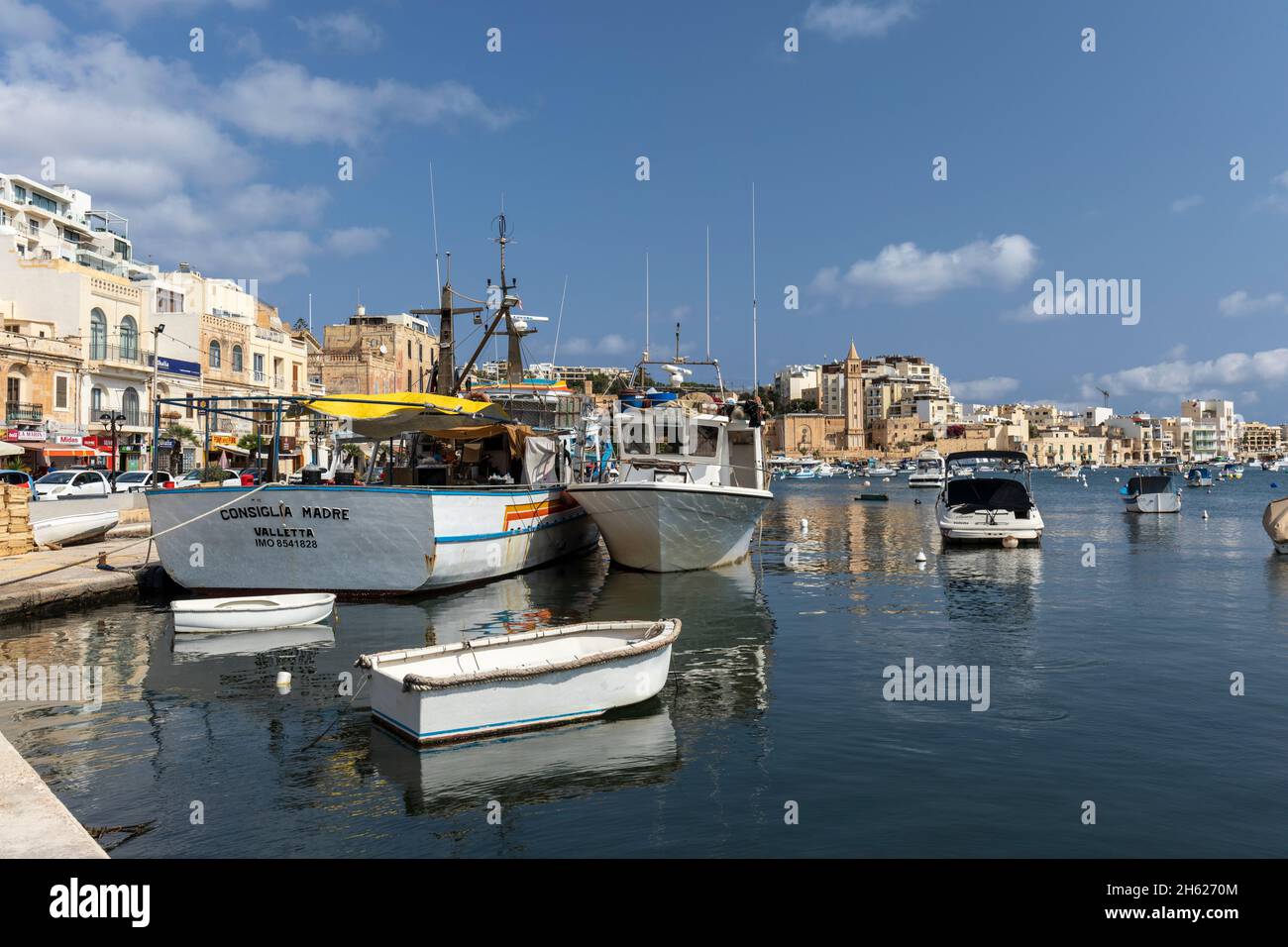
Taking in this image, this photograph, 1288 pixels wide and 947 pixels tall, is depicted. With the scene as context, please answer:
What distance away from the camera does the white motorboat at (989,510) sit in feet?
98.3

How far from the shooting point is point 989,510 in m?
30.9

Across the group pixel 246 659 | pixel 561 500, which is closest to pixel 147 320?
pixel 561 500

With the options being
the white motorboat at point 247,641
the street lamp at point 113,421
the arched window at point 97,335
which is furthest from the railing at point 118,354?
the white motorboat at point 247,641

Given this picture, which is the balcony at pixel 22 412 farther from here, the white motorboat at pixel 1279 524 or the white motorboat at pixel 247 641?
the white motorboat at pixel 1279 524

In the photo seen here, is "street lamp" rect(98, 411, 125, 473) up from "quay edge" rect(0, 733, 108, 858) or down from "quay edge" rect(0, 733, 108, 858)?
up

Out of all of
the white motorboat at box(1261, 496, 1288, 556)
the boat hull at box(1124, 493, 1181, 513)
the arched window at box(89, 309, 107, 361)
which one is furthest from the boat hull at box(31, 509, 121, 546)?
the boat hull at box(1124, 493, 1181, 513)

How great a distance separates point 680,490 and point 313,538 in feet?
25.6

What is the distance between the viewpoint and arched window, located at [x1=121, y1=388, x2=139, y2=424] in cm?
4538

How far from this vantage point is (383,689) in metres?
9.32

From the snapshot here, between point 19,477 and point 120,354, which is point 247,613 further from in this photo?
point 120,354

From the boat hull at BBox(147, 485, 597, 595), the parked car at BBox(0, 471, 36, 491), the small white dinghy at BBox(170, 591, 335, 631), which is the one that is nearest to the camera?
the small white dinghy at BBox(170, 591, 335, 631)

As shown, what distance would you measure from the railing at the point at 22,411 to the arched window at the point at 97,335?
4962mm

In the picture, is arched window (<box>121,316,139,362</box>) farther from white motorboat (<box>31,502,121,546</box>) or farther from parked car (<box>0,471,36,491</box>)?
white motorboat (<box>31,502,121,546</box>)

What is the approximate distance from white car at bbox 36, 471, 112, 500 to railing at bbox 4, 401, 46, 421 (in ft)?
24.4
